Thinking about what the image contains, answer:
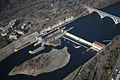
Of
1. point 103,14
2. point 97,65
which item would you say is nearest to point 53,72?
point 97,65

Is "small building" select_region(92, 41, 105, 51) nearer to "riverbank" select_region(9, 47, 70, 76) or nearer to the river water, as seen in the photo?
the river water

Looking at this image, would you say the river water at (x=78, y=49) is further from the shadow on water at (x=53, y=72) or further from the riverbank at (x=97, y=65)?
the riverbank at (x=97, y=65)

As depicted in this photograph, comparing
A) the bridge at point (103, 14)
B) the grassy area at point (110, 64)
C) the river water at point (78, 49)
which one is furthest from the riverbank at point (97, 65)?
the bridge at point (103, 14)

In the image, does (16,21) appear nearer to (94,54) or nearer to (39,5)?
(39,5)

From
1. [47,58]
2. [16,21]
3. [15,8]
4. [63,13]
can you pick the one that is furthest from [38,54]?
[15,8]

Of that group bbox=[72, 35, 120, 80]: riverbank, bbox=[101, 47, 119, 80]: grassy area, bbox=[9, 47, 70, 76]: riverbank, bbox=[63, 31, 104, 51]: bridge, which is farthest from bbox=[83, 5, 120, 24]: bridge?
bbox=[9, 47, 70, 76]: riverbank

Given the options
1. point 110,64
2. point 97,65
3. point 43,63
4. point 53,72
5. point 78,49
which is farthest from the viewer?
point 78,49

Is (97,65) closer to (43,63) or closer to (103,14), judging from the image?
(43,63)
